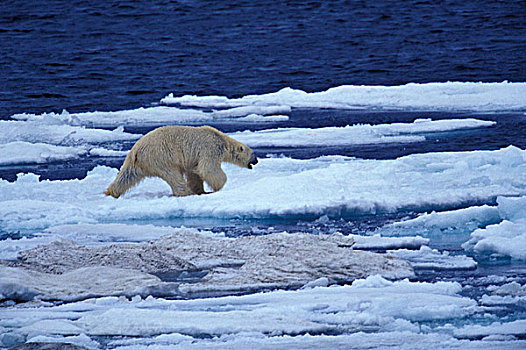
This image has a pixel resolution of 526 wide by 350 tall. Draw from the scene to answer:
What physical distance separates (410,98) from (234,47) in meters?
9.62

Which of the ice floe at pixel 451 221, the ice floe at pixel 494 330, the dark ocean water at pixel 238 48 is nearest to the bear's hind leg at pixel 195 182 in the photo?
the ice floe at pixel 451 221

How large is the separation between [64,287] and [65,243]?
0.92 metres

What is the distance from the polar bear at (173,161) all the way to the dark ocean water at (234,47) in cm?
995

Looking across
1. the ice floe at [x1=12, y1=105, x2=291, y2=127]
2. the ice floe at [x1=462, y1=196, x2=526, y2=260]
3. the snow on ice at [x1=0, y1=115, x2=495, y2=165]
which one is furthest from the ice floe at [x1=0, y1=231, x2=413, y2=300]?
the ice floe at [x1=12, y1=105, x2=291, y2=127]

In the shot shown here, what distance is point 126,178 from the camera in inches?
282

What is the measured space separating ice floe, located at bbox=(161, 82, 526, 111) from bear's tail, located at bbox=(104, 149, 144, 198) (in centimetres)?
732

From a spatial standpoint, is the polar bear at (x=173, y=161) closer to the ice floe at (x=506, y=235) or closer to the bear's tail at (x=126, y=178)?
the bear's tail at (x=126, y=178)

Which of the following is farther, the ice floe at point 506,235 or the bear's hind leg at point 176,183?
the bear's hind leg at point 176,183

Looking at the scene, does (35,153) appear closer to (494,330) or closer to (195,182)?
(195,182)

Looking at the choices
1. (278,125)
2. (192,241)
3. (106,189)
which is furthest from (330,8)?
(192,241)

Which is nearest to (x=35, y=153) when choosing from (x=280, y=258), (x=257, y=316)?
(x=280, y=258)

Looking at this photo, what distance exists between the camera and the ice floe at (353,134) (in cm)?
1031

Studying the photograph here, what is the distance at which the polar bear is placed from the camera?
7129 millimetres

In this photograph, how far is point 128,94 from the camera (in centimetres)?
1875
